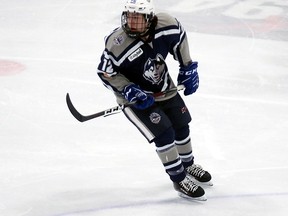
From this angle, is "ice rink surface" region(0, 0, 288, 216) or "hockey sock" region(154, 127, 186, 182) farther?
"ice rink surface" region(0, 0, 288, 216)

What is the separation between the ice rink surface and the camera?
372cm

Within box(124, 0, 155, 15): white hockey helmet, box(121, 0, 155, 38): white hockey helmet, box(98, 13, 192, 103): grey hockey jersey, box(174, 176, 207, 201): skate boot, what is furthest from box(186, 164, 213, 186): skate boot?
box(124, 0, 155, 15): white hockey helmet

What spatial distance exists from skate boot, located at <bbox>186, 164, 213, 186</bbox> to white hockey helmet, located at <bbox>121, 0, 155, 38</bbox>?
2.96ft

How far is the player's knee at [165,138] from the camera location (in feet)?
11.7

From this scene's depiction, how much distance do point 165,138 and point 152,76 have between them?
0.32 metres

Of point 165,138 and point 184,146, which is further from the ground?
point 165,138

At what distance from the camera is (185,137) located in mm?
3809

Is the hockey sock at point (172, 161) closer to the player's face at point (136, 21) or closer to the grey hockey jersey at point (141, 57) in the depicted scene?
the grey hockey jersey at point (141, 57)

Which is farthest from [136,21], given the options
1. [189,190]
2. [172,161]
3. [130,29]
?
[189,190]

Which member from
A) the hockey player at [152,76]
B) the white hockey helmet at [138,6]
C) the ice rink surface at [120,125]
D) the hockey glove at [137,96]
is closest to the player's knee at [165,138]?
the hockey player at [152,76]

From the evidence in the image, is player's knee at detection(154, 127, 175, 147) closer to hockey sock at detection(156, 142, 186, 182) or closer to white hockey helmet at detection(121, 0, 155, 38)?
hockey sock at detection(156, 142, 186, 182)

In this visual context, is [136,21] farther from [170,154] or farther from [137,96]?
[170,154]

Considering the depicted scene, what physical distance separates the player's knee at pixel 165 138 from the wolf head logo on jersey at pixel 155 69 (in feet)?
0.86

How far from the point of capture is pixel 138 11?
335 cm
